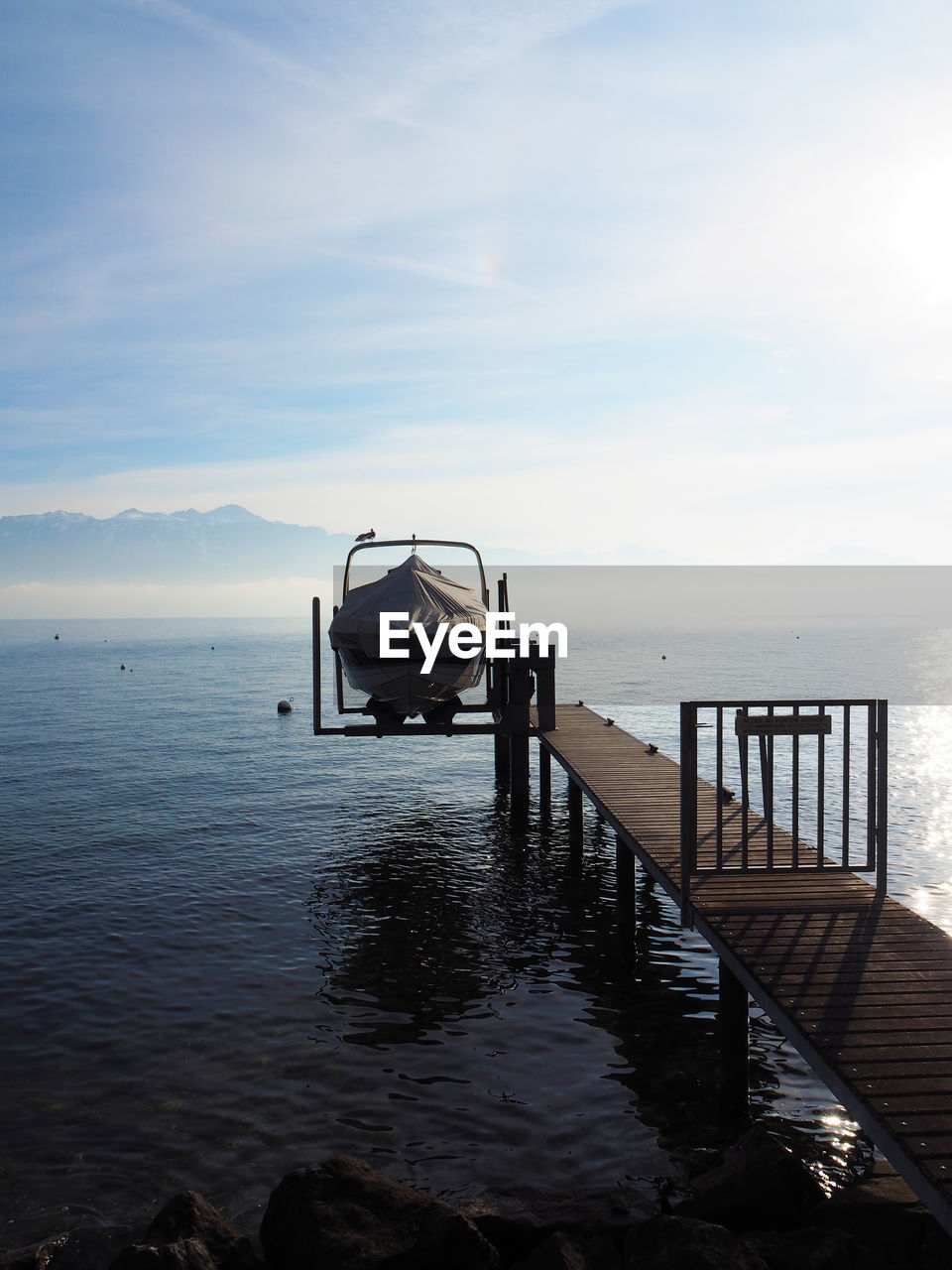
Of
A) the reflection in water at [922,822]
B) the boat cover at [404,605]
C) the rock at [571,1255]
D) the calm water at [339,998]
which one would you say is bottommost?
the calm water at [339,998]

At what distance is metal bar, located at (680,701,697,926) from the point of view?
8344mm

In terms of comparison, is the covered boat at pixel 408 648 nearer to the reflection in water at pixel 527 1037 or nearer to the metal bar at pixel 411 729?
the metal bar at pixel 411 729

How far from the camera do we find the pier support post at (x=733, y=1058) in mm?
8289

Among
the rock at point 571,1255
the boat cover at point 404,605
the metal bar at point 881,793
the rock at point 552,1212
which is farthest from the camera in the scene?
the boat cover at point 404,605

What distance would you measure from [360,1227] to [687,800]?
4253 mm

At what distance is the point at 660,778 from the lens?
1488 centimetres

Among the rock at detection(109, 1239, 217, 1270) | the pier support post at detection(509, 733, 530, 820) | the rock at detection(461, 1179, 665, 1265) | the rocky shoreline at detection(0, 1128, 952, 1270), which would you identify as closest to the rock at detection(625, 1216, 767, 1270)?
the rocky shoreline at detection(0, 1128, 952, 1270)

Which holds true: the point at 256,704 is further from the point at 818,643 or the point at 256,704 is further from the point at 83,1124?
the point at 818,643

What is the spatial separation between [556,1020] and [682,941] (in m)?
3.20

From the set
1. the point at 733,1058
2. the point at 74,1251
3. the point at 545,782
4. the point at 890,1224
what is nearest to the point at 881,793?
the point at 733,1058

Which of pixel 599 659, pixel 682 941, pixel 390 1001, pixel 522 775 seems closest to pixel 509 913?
pixel 682 941
